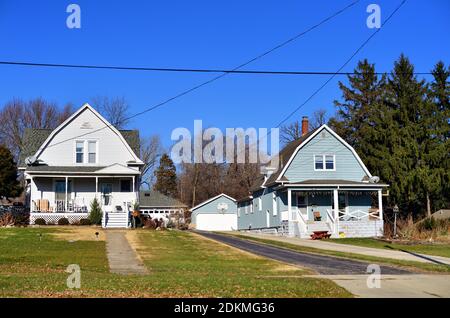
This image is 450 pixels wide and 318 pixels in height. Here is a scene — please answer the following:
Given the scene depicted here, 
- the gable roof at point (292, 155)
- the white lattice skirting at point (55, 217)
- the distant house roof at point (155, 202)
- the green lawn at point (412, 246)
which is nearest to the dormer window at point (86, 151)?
the white lattice skirting at point (55, 217)

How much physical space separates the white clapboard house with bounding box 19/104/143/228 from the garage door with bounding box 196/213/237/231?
1836 cm

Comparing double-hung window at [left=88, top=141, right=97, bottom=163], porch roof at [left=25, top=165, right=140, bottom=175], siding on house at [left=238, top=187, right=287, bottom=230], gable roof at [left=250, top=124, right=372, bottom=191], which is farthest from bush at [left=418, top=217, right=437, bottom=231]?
double-hung window at [left=88, top=141, right=97, bottom=163]

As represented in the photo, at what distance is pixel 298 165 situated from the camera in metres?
38.4

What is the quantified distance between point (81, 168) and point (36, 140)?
4906 millimetres

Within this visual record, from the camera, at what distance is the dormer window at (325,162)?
127ft

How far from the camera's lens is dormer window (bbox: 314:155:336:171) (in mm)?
38844

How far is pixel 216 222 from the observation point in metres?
55.1

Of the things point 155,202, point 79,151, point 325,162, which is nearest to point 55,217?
point 79,151

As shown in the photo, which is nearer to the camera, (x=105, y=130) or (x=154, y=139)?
(x=105, y=130)

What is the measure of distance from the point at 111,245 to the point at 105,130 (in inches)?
591

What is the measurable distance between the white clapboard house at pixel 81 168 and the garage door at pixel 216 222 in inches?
723

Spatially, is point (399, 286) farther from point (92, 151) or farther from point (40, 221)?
point (92, 151)
